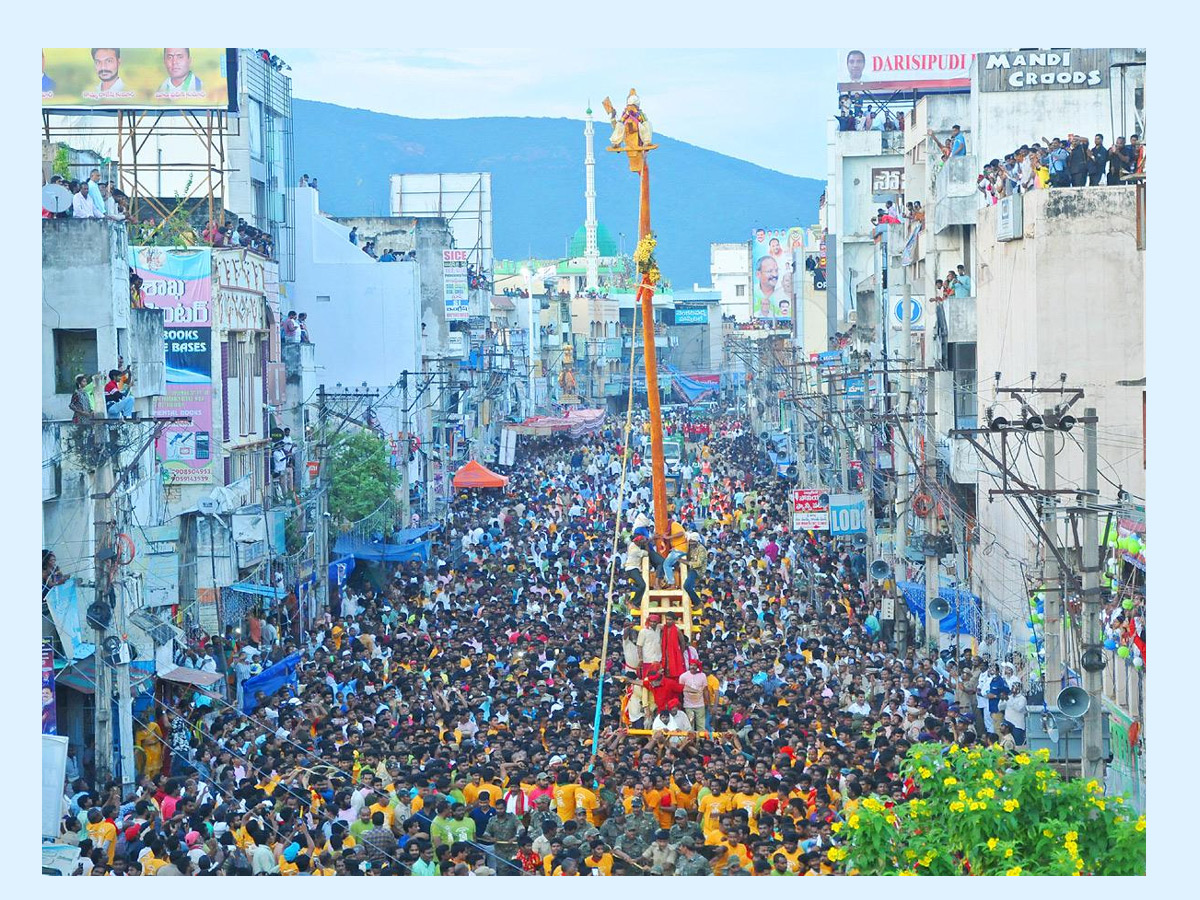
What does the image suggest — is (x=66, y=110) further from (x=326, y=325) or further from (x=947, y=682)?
(x=947, y=682)

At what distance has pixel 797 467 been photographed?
57.5 m

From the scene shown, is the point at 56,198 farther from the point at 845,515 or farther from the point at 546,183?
the point at 546,183

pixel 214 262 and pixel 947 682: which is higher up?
pixel 214 262

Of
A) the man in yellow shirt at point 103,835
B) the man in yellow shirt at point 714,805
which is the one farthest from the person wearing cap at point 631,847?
the man in yellow shirt at point 103,835

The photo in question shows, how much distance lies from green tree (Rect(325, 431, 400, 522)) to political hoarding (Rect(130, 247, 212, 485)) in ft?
23.8

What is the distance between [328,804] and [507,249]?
131 meters

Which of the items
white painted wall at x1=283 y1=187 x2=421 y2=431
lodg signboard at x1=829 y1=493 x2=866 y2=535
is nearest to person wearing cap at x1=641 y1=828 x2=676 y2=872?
lodg signboard at x1=829 y1=493 x2=866 y2=535

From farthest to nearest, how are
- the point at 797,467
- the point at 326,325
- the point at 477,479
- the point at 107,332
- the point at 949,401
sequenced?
the point at 797,467 → the point at 477,479 → the point at 326,325 → the point at 949,401 → the point at 107,332

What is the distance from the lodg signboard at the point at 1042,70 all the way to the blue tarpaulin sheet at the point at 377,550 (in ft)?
50.7

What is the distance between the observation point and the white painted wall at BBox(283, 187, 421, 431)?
157 feet

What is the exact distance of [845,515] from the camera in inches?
1404

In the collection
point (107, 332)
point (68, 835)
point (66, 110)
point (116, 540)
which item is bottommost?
point (68, 835)

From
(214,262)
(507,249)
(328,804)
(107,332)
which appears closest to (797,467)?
(214,262)

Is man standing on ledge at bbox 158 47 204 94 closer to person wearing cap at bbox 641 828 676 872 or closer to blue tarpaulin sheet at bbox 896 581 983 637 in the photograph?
blue tarpaulin sheet at bbox 896 581 983 637
